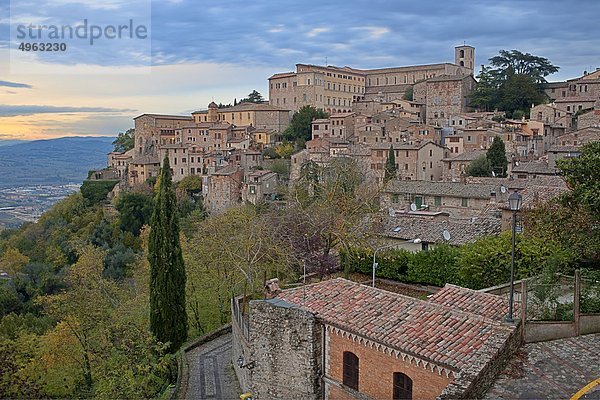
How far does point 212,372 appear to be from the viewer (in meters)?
20.5

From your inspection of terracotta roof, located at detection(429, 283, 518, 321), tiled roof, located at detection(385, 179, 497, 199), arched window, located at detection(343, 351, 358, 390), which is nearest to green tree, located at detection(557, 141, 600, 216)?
terracotta roof, located at detection(429, 283, 518, 321)

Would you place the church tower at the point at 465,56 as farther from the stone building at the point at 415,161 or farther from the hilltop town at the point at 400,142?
the stone building at the point at 415,161

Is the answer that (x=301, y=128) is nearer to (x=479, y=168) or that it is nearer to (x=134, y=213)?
(x=134, y=213)

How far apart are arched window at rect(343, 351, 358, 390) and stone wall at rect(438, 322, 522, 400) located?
11.7 feet

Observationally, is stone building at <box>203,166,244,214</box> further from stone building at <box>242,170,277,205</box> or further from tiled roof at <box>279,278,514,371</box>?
tiled roof at <box>279,278,514,371</box>

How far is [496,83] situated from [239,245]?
69906 mm

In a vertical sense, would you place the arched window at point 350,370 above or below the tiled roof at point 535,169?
below

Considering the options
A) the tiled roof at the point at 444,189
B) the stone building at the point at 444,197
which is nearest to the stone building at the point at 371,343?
the stone building at the point at 444,197

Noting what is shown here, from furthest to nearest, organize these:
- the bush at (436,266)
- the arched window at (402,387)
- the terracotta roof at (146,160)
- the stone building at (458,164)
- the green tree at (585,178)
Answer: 1. the terracotta roof at (146,160)
2. the stone building at (458,164)
3. the bush at (436,266)
4. the green tree at (585,178)
5. the arched window at (402,387)

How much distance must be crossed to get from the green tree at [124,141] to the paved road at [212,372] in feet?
276

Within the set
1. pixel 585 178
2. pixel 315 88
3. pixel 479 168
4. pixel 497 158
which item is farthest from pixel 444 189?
pixel 315 88

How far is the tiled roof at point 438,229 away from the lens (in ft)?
88.6

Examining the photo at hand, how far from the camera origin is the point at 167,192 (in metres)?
24.3

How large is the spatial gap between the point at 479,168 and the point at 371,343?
42.4 m
